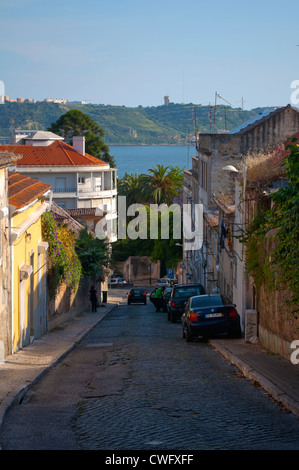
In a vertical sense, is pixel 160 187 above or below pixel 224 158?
below

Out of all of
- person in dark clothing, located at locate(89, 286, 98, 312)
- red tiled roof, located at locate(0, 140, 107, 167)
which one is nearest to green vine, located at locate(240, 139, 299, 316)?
person in dark clothing, located at locate(89, 286, 98, 312)

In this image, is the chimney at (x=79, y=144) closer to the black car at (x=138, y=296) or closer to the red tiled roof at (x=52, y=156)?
the red tiled roof at (x=52, y=156)

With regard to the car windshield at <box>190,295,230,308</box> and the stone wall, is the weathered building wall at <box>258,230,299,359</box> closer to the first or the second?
the car windshield at <box>190,295,230,308</box>

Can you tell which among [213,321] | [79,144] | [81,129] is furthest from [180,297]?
[81,129]

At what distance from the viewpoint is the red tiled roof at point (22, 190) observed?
18.1 m

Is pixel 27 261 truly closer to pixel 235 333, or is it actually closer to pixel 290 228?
pixel 235 333

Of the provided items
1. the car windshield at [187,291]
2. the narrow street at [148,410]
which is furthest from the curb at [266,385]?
the car windshield at [187,291]

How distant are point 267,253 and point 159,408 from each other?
340 inches

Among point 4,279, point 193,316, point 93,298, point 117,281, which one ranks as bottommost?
point 117,281

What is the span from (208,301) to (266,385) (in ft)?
32.8

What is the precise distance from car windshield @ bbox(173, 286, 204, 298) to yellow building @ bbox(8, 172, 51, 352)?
7.90m

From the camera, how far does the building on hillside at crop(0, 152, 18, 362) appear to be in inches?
625

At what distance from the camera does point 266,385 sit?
39.0ft
